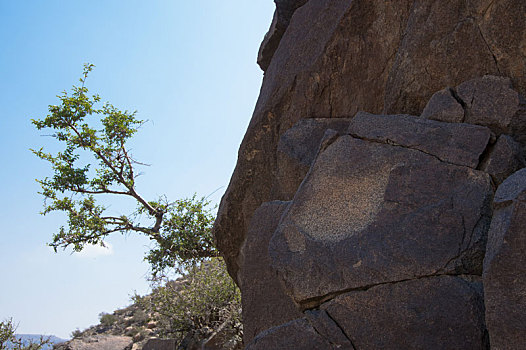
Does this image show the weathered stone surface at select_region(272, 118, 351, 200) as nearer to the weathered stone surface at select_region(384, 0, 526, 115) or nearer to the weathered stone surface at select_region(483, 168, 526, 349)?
the weathered stone surface at select_region(384, 0, 526, 115)

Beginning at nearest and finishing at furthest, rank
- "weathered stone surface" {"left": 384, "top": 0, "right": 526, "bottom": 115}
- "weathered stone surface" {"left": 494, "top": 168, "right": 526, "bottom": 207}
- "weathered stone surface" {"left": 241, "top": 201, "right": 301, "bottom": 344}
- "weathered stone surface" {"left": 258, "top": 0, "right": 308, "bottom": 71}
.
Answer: "weathered stone surface" {"left": 494, "top": 168, "right": 526, "bottom": 207}
"weathered stone surface" {"left": 384, "top": 0, "right": 526, "bottom": 115}
"weathered stone surface" {"left": 241, "top": 201, "right": 301, "bottom": 344}
"weathered stone surface" {"left": 258, "top": 0, "right": 308, "bottom": 71}

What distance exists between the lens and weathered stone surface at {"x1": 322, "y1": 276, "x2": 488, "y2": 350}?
8.98ft

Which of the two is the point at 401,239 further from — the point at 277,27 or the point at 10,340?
the point at 10,340

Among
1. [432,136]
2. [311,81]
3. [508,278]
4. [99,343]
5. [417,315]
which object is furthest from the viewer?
A: [99,343]

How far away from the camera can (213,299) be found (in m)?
9.91

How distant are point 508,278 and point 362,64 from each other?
3718mm

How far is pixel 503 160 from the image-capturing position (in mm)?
3217

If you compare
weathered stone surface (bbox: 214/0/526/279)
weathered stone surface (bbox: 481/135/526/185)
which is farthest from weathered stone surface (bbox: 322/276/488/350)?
weathered stone surface (bbox: 214/0/526/279)

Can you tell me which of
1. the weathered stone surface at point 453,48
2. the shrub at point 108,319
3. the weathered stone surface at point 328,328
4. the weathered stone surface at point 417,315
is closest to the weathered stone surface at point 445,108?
the weathered stone surface at point 453,48

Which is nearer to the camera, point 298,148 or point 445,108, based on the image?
point 445,108

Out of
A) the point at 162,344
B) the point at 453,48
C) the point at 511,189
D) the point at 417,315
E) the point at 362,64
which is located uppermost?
the point at 362,64

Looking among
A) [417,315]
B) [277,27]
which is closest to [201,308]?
[277,27]

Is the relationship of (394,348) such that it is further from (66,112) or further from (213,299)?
(66,112)

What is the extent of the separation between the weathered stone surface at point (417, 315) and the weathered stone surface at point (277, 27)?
18.7ft
